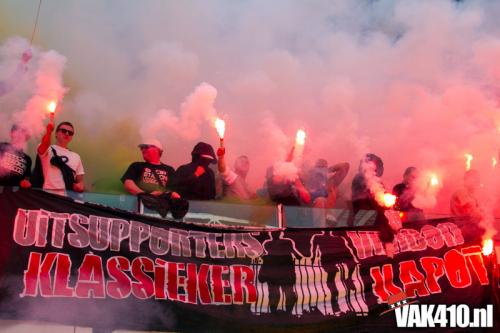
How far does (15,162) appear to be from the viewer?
5.39 meters

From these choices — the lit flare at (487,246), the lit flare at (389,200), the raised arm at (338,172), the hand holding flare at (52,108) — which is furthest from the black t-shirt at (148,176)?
the lit flare at (487,246)

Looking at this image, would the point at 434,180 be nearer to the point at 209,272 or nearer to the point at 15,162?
the point at 209,272

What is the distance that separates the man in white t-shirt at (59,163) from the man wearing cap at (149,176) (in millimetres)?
493

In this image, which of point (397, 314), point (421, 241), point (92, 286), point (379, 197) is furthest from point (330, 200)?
point (92, 286)

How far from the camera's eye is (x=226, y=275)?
549cm

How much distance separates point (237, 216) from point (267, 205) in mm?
413

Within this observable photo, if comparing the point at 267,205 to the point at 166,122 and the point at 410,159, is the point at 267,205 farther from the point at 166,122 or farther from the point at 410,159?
the point at 410,159

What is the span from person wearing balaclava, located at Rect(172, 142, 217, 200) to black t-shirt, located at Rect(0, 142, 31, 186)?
1.48 metres

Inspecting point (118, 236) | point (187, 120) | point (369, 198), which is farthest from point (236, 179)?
point (118, 236)

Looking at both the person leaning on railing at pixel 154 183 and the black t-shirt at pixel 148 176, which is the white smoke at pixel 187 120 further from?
the black t-shirt at pixel 148 176

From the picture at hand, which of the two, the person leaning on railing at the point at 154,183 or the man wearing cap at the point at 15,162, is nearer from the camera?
the man wearing cap at the point at 15,162

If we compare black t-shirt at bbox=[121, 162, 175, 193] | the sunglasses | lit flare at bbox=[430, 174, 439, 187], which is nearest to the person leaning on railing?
black t-shirt at bbox=[121, 162, 175, 193]

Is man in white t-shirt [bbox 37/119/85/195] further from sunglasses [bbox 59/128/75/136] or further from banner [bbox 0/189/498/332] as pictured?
banner [bbox 0/189/498/332]

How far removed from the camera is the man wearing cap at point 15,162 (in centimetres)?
529
